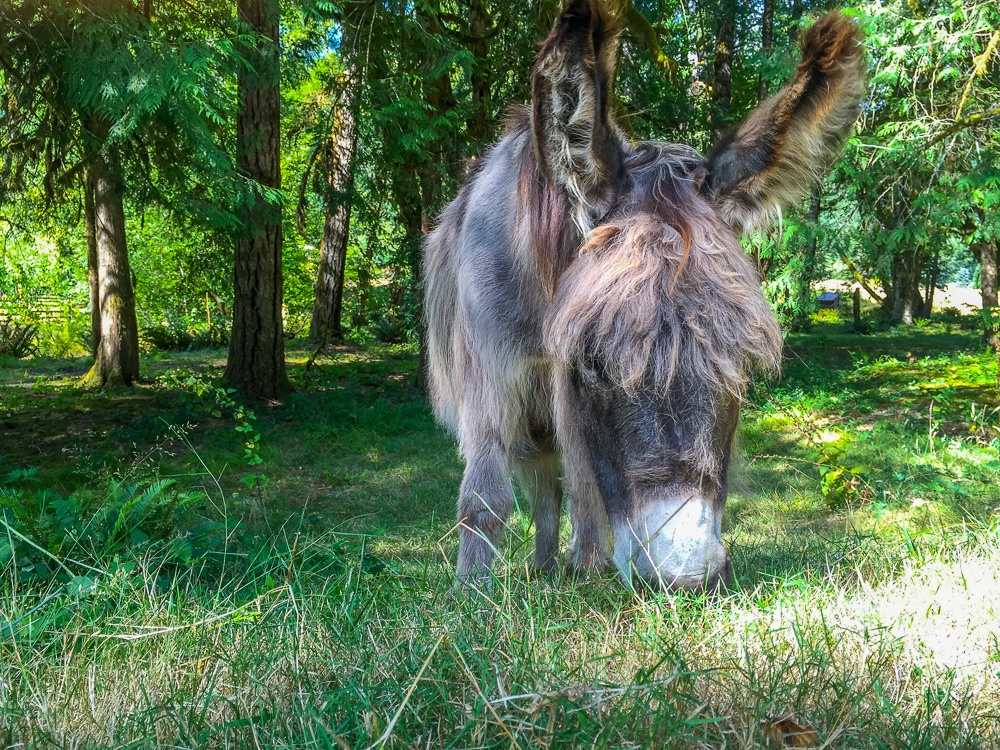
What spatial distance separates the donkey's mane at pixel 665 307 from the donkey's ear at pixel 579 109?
0.14 metres

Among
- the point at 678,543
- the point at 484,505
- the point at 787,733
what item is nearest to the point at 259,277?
the point at 484,505

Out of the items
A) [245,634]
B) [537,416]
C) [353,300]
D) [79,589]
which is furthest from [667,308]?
[353,300]

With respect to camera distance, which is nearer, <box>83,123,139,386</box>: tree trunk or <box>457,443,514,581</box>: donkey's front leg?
<box>457,443,514,581</box>: donkey's front leg

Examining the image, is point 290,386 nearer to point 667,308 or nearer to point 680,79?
point 680,79

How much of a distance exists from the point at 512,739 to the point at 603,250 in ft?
5.70

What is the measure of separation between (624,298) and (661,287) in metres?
0.14

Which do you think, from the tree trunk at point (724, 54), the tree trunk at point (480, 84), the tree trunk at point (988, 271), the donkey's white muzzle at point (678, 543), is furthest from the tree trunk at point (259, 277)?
the tree trunk at point (988, 271)

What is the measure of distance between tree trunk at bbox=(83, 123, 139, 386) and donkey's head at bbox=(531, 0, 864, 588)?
8.70 meters

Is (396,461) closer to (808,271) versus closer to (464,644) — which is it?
(808,271)

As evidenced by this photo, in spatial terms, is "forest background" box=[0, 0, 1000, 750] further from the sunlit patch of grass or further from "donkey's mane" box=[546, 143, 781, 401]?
"donkey's mane" box=[546, 143, 781, 401]

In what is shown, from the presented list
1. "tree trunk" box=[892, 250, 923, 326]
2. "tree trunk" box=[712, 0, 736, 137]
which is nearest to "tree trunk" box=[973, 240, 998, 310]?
"tree trunk" box=[892, 250, 923, 326]

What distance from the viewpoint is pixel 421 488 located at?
713 centimetres

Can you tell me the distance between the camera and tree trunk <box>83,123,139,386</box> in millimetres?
10289

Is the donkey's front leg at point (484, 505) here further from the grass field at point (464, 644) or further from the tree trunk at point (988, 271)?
the tree trunk at point (988, 271)
